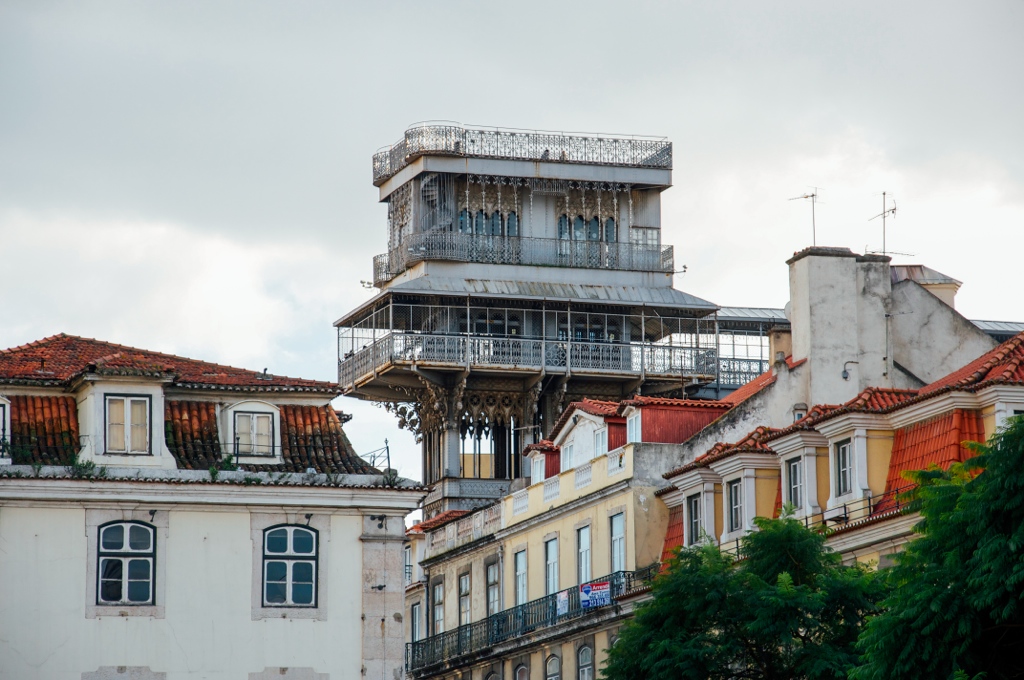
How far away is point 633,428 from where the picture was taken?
6581cm

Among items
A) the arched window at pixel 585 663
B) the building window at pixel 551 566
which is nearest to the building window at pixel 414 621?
the building window at pixel 551 566

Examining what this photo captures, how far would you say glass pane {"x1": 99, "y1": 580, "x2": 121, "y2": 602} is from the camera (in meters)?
51.1

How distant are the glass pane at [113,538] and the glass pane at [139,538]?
0.59ft

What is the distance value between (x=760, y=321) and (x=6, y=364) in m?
48.2

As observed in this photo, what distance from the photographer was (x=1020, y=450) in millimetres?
39219

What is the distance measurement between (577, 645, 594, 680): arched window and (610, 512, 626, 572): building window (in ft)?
7.43

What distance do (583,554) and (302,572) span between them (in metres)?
16.5

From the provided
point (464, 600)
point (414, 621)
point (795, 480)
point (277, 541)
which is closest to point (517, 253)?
point (414, 621)

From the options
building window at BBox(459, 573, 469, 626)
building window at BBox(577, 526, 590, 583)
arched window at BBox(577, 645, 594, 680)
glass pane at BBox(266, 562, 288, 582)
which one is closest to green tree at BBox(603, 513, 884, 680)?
glass pane at BBox(266, 562, 288, 582)

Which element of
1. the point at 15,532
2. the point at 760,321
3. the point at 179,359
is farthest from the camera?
the point at 760,321

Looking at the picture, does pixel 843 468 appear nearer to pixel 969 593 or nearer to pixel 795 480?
pixel 795 480

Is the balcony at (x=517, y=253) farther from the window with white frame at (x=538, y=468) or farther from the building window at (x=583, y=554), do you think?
the building window at (x=583, y=554)

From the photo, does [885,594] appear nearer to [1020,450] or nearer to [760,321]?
[1020,450]

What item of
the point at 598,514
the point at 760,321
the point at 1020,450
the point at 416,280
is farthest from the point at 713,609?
the point at 760,321
